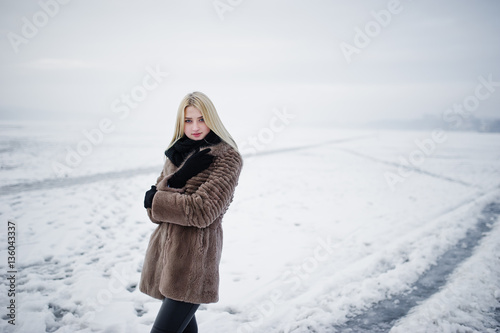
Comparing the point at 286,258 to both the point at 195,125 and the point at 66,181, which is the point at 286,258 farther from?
the point at 66,181

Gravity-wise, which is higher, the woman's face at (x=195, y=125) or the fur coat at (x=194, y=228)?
the woman's face at (x=195, y=125)

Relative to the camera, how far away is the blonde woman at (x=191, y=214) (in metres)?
1.61

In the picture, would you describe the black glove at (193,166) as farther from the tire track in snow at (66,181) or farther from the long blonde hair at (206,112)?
the tire track in snow at (66,181)

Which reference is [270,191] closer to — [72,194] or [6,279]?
[72,194]

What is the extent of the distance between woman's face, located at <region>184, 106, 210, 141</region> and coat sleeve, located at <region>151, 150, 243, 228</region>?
0.66 feet

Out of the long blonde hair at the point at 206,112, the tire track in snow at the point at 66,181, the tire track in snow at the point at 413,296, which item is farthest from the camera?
the tire track in snow at the point at 66,181

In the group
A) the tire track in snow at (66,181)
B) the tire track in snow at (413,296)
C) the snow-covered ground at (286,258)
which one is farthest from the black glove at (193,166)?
the tire track in snow at (66,181)

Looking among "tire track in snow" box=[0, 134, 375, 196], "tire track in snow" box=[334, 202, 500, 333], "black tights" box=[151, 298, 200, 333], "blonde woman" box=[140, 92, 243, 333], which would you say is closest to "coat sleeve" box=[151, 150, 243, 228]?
"blonde woman" box=[140, 92, 243, 333]

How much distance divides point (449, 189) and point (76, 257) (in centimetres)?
970

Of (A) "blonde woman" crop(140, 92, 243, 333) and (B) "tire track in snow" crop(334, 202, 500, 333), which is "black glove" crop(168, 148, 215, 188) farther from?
(B) "tire track in snow" crop(334, 202, 500, 333)

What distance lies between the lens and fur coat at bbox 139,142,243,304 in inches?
62.9

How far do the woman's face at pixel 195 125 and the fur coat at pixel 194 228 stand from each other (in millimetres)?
133

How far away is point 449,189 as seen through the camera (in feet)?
28.8

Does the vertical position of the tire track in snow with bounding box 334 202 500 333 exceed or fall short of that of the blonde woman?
it falls short
